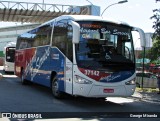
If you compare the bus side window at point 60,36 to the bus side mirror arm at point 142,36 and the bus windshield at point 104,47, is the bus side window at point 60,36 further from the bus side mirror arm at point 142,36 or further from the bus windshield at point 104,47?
the bus side mirror arm at point 142,36

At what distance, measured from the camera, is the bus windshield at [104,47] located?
13438 mm

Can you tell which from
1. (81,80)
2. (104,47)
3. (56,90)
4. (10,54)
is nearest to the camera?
(81,80)

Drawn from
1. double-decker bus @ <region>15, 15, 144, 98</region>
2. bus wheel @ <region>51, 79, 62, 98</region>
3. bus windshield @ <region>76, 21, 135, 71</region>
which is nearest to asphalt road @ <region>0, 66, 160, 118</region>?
bus wheel @ <region>51, 79, 62, 98</region>

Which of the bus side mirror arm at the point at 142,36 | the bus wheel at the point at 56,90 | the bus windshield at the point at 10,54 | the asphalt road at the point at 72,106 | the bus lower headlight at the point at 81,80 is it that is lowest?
the asphalt road at the point at 72,106

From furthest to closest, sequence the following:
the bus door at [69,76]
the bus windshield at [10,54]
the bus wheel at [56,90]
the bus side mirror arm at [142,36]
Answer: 1. the bus windshield at [10,54]
2. the bus wheel at [56,90]
3. the bus side mirror arm at [142,36]
4. the bus door at [69,76]

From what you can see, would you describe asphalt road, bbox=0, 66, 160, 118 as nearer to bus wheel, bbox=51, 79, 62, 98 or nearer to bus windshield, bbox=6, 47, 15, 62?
bus wheel, bbox=51, 79, 62, 98

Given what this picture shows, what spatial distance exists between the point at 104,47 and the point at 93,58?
63 cm

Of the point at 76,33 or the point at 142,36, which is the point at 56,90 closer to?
the point at 76,33

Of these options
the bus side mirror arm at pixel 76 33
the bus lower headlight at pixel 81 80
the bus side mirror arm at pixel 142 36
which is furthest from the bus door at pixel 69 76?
the bus side mirror arm at pixel 142 36

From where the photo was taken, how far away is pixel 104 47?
1373 cm

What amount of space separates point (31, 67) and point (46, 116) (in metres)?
9.48

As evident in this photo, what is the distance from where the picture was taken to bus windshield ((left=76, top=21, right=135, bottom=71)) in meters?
13.4

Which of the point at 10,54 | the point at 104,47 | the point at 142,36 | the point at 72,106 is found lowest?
the point at 72,106

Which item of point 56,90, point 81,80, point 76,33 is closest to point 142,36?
point 76,33
